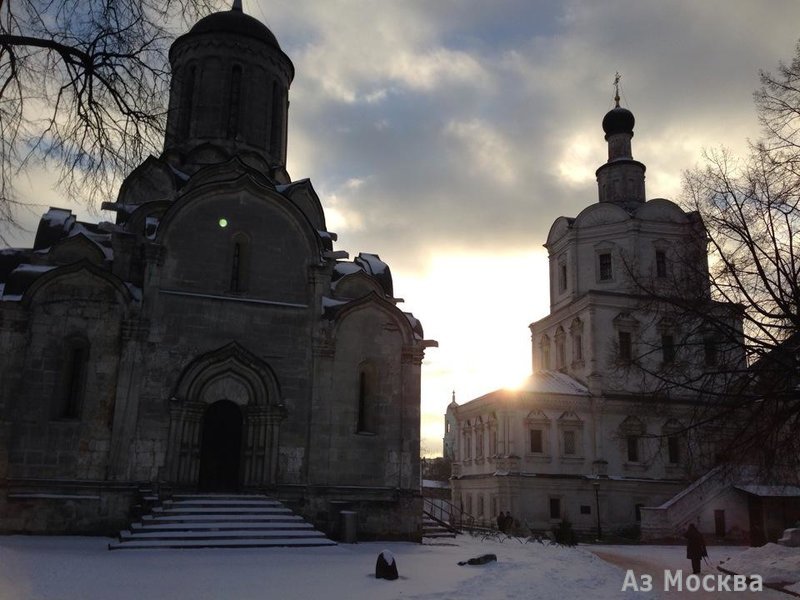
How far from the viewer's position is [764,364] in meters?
12.4

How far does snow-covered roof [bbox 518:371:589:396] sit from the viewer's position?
33344 mm

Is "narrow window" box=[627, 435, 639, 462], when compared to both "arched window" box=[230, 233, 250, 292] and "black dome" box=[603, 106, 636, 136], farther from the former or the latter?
"arched window" box=[230, 233, 250, 292]

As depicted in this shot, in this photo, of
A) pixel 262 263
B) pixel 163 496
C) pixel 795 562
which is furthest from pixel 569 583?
pixel 262 263

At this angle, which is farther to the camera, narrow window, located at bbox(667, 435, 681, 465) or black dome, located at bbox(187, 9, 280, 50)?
narrow window, located at bbox(667, 435, 681, 465)

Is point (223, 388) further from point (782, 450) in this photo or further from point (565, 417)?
point (565, 417)

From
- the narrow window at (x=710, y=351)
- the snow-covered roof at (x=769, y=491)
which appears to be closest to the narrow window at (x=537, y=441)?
the snow-covered roof at (x=769, y=491)

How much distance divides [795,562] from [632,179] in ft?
90.4

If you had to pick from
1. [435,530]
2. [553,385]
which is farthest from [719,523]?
[435,530]

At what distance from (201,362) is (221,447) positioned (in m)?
2.46

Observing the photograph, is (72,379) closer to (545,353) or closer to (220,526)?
(220,526)

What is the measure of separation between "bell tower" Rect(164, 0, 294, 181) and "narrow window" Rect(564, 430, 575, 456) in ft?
64.0

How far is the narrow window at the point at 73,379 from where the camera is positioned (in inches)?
608

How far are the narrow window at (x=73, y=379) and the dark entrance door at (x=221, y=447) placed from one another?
2882 millimetres

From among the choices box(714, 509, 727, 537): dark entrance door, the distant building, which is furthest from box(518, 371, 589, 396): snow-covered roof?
box(714, 509, 727, 537): dark entrance door
